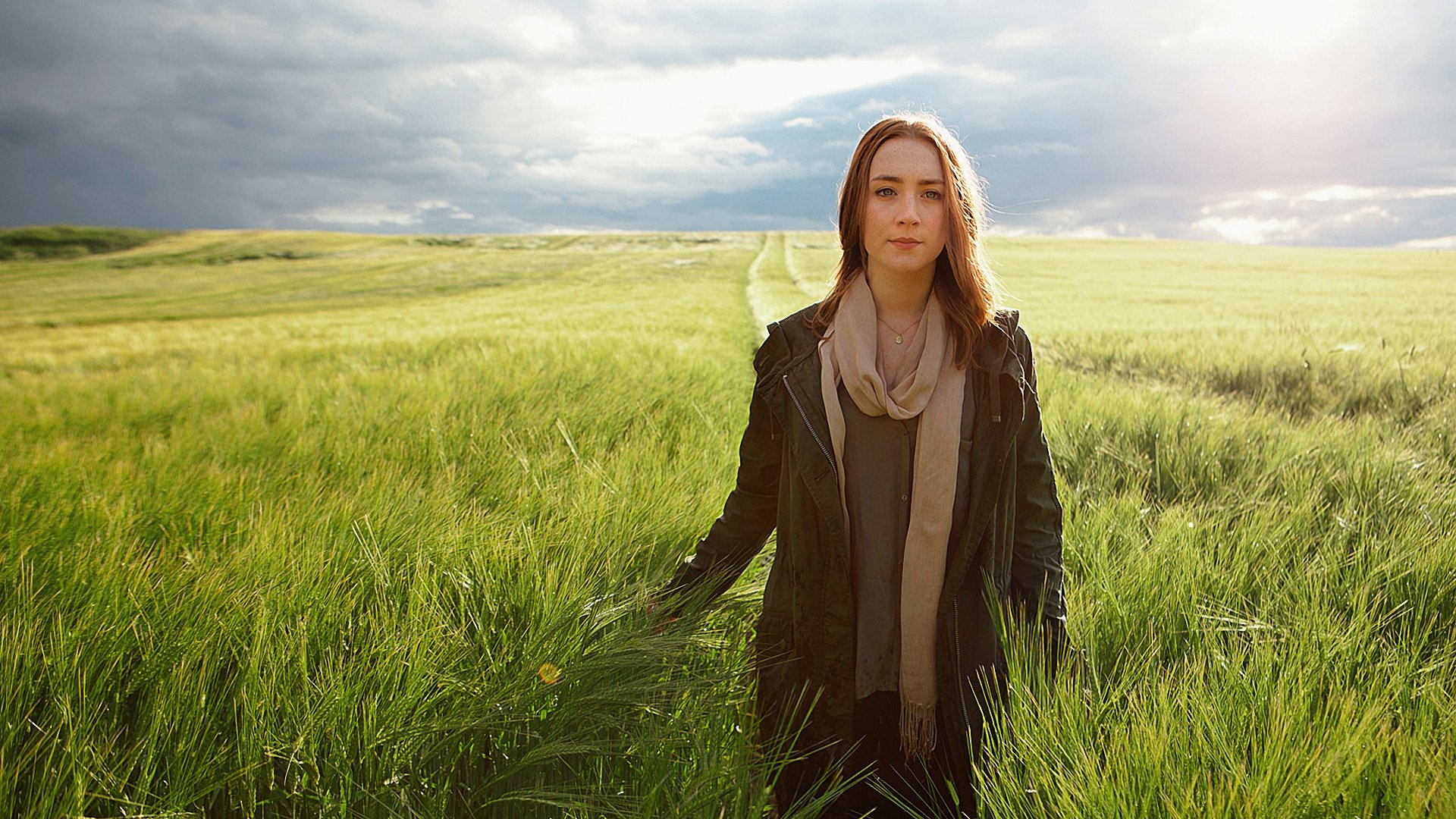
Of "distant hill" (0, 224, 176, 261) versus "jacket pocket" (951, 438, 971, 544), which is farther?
"distant hill" (0, 224, 176, 261)

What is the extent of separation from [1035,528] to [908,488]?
34cm

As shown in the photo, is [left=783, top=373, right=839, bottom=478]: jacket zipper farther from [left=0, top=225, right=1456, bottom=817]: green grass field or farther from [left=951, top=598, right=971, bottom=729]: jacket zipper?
[left=0, top=225, right=1456, bottom=817]: green grass field

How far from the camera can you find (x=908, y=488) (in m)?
1.68

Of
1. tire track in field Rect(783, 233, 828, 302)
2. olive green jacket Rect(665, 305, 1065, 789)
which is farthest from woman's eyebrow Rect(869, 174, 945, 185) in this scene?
tire track in field Rect(783, 233, 828, 302)

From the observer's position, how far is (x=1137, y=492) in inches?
136

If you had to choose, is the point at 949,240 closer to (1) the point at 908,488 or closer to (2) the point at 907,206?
(2) the point at 907,206

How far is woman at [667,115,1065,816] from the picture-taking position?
1.64 m

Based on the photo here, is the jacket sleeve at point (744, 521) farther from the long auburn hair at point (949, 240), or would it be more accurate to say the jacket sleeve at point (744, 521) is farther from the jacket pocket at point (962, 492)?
the jacket pocket at point (962, 492)

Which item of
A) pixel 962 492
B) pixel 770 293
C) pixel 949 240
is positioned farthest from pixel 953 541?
pixel 770 293

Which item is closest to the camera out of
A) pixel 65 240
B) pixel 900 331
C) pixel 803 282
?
pixel 900 331

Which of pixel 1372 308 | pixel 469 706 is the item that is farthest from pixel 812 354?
pixel 1372 308

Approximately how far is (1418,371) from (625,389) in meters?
6.76

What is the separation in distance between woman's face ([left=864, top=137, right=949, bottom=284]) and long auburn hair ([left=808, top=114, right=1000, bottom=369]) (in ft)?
0.08

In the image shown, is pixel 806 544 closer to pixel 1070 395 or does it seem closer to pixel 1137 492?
pixel 1137 492
